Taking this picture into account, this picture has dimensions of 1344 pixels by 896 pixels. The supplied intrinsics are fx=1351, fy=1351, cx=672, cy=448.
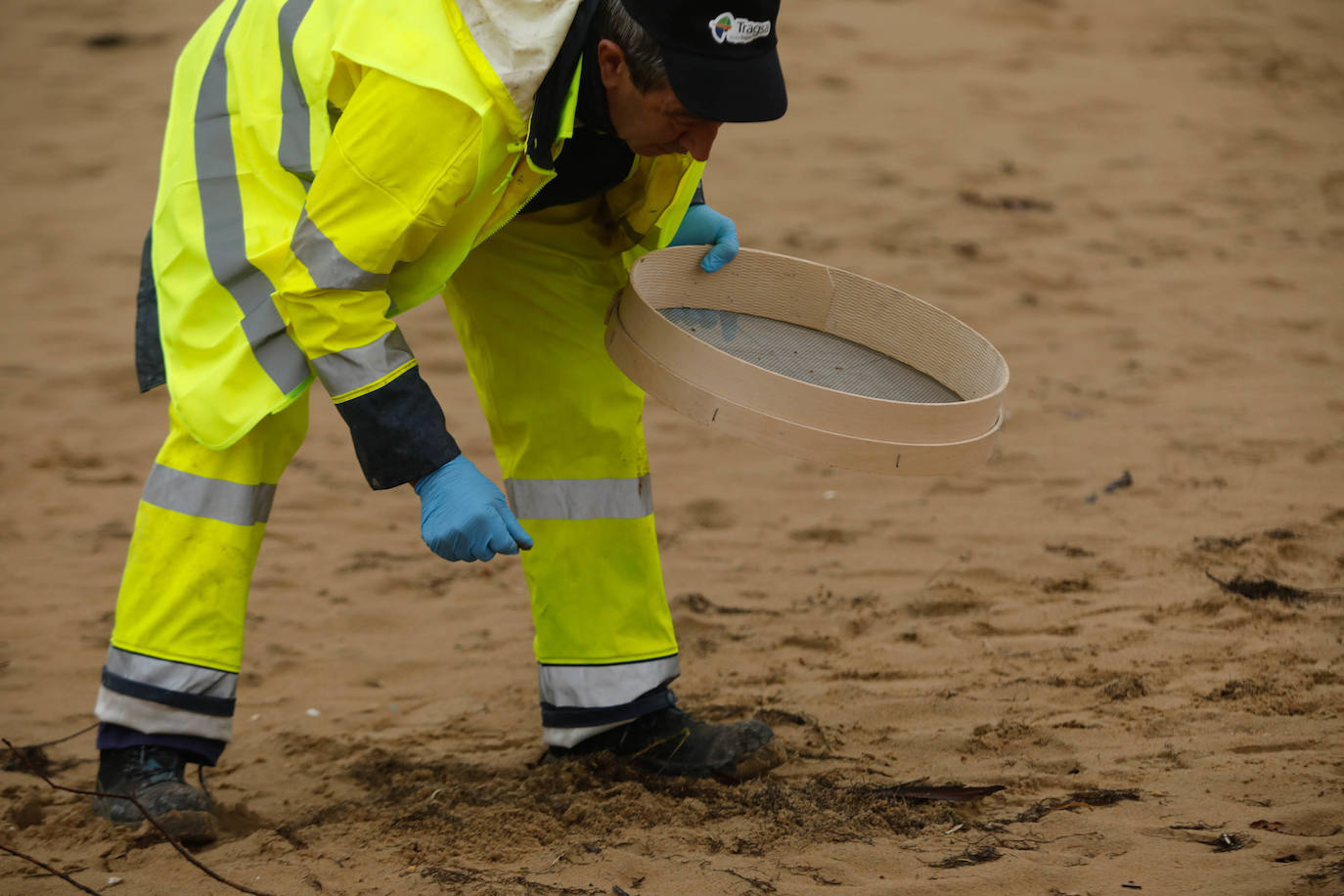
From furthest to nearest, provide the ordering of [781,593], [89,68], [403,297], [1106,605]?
[89,68], [781,593], [1106,605], [403,297]

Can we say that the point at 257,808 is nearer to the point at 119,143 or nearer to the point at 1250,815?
the point at 1250,815

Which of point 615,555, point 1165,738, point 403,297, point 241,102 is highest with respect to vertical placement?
point 241,102

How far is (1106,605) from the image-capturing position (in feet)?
12.1

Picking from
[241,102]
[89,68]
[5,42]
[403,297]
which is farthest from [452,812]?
[5,42]

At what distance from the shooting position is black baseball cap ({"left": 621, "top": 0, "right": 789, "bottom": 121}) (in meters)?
2.18

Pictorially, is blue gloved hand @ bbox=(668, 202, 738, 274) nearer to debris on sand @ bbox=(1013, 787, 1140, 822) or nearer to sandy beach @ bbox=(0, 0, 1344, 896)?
sandy beach @ bbox=(0, 0, 1344, 896)

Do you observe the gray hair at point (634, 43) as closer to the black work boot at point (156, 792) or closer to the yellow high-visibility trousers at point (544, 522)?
the yellow high-visibility trousers at point (544, 522)

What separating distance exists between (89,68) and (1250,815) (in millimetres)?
8697

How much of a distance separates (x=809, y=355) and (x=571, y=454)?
0.57m

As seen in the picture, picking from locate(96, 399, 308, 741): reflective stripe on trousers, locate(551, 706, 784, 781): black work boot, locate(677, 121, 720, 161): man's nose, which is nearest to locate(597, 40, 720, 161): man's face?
locate(677, 121, 720, 161): man's nose

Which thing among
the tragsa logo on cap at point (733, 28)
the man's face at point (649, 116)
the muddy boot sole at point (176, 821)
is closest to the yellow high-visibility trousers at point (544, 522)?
the muddy boot sole at point (176, 821)

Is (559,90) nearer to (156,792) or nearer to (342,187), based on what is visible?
(342,187)

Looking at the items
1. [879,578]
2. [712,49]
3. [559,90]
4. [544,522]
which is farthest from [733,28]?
[879,578]

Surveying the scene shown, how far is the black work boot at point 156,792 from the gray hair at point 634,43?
61.6 inches
